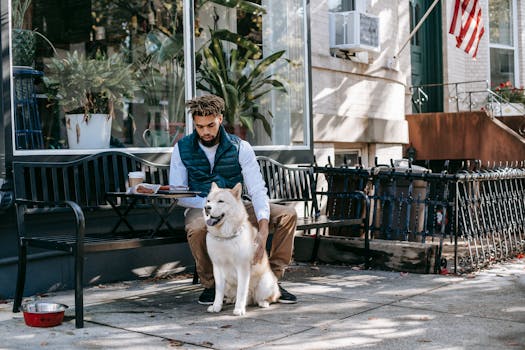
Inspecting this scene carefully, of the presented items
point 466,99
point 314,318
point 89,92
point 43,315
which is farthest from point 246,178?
point 466,99

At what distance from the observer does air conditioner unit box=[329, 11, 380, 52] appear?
35.4 ft

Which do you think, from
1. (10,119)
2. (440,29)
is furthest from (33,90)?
(440,29)

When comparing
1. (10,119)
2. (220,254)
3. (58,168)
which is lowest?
(220,254)

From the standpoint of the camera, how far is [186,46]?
25.4ft

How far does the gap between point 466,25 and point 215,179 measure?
7.26 meters

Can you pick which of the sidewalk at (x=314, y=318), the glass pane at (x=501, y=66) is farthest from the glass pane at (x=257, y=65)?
the glass pane at (x=501, y=66)

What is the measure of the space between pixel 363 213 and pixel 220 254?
3.31 metres

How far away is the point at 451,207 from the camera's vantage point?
736 centimetres

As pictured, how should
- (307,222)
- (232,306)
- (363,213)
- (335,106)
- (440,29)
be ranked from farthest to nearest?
(440,29) < (335,106) < (363,213) < (307,222) < (232,306)

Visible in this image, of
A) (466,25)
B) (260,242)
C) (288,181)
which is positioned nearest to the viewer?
(260,242)

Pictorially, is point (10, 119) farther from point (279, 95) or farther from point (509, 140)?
point (509, 140)

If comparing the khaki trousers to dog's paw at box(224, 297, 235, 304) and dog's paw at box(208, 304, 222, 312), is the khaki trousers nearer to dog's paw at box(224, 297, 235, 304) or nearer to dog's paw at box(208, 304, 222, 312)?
dog's paw at box(224, 297, 235, 304)

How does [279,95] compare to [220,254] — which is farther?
[279,95]

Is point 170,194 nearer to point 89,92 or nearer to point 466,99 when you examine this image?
point 89,92
